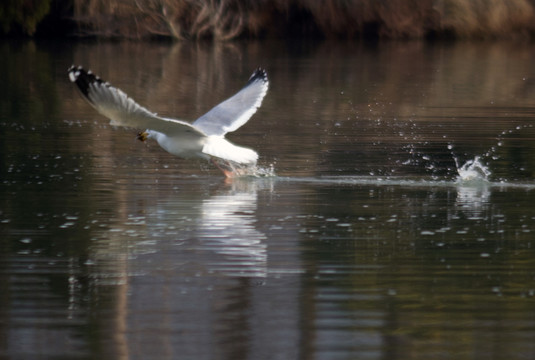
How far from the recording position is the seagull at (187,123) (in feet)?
30.5

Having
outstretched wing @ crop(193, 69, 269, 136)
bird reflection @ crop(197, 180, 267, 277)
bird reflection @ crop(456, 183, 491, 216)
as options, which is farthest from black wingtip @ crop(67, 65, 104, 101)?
bird reflection @ crop(456, 183, 491, 216)

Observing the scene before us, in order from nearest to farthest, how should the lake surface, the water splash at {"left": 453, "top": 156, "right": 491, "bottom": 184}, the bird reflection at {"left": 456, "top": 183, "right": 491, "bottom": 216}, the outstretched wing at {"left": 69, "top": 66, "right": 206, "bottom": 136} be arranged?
the lake surface < the outstretched wing at {"left": 69, "top": 66, "right": 206, "bottom": 136} < the bird reflection at {"left": 456, "top": 183, "right": 491, "bottom": 216} < the water splash at {"left": 453, "top": 156, "right": 491, "bottom": 184}

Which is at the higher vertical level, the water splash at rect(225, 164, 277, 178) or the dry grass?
the dry grass

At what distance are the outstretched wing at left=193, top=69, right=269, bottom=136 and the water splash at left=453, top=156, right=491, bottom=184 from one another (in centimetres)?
185

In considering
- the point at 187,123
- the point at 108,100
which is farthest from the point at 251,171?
the point at 108,100

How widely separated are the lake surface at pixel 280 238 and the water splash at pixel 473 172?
43mm

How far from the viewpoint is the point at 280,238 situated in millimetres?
8367

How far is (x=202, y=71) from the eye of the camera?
88.0ft

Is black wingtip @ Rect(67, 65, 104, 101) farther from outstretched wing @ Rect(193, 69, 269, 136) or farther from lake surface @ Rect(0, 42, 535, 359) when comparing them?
outstretched wing @ Rect(193, 69, 269, 136)

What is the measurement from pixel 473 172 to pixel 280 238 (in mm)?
3418

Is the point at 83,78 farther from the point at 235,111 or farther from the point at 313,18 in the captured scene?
the point at 313,18

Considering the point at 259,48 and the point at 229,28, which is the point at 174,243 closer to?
the point at 259,48

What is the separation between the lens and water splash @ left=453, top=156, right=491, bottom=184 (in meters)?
11.1

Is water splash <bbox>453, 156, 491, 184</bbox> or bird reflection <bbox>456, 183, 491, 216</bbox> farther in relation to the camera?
water splash <bbox>453, 156, 491, 184</bbox>
